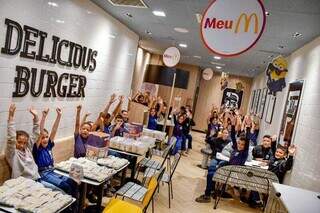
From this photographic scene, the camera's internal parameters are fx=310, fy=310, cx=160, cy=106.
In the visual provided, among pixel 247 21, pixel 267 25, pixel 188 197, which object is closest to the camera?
pixel 247 21

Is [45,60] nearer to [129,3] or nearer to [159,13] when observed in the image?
[129,3]

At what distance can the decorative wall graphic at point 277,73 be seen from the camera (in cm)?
565

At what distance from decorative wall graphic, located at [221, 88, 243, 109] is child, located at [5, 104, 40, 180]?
42.8 feet

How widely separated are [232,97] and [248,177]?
36.7 ft

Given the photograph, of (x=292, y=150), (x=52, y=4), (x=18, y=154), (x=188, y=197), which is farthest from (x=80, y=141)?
(x=292, y=150)

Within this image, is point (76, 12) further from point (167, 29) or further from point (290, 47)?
point (290, 47)

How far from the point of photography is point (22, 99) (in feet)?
12.7

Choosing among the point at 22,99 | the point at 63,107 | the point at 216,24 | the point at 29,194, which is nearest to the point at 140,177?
the point at 63,107

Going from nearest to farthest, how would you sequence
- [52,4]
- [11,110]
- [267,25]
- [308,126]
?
1. [11,110]
2. [52,4]
3. [308,126]
4. [267,25]

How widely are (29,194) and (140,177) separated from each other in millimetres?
3477

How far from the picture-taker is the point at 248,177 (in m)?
4.89

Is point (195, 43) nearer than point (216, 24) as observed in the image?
No

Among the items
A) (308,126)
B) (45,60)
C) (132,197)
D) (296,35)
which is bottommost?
(132,197)

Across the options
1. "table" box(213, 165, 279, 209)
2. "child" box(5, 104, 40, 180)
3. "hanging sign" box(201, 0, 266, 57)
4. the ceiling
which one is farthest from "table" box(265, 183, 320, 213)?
"child" box(5, 104, 40, 180)
